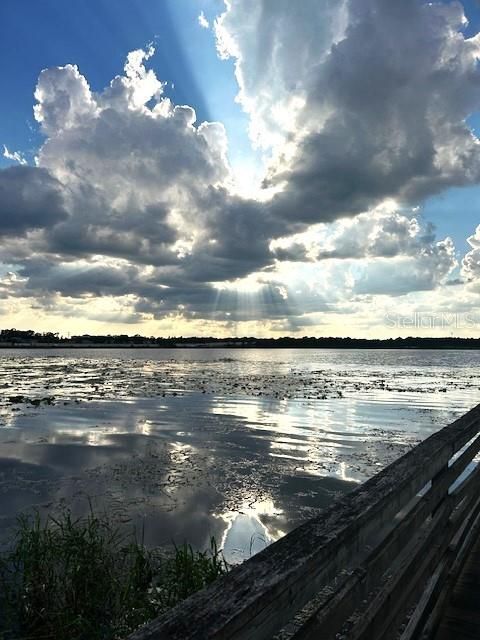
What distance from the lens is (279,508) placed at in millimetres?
10727

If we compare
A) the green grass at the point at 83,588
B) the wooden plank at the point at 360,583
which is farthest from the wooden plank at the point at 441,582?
the green grass at the point at 83,588

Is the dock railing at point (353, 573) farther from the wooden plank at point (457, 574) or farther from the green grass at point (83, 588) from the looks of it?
the green grass at point (83, 588)

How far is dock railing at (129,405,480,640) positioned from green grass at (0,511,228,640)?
12.3 ft

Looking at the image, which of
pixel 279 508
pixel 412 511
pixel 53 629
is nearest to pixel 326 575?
pixel 412 511

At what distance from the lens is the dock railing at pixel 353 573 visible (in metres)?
1.71

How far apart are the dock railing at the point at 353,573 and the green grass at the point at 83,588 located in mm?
3745

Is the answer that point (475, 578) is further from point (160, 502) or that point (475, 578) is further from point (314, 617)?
point (160, 502)

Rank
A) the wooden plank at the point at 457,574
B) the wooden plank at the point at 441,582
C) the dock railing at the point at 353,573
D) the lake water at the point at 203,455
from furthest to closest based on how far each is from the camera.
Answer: the lake water at the point at 203,455 < the wooden plank at the point at 457,574 < the wooden plank at the point at 441,582 < the dock railing at the point at 353,573

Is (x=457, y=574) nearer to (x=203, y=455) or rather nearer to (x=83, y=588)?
(x=83, y=588)

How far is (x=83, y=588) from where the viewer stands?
6766 mm

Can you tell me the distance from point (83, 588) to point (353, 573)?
18.8 feet

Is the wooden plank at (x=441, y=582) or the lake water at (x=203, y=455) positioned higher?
the wooden plank at (x=441, y=582)

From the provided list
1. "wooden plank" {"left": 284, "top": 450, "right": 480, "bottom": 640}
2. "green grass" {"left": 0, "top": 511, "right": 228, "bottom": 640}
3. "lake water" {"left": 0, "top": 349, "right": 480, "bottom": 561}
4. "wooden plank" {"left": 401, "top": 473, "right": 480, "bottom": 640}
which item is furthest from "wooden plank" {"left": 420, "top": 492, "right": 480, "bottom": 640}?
"lake water" {"left": 0, "top": 349, "right": 480, "bottom": 561}

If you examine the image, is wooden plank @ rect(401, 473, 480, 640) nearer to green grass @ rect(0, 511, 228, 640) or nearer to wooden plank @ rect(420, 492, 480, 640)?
wooden plank @ rect(420, 492, 480, 640)
